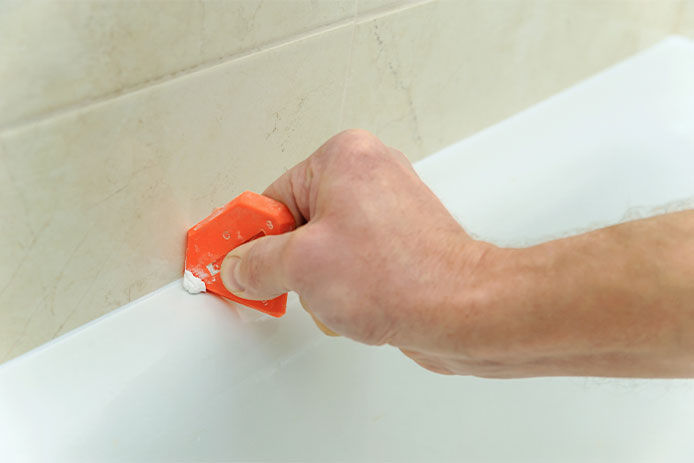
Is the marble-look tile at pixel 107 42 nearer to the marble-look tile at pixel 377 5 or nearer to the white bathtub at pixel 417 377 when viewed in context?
the marble-look tile at pixel 377 5

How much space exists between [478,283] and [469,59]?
372mm

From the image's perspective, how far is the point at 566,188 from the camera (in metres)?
0.86

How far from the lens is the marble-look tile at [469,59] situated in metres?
0.69

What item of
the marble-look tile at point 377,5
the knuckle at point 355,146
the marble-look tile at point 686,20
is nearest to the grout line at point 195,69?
the marble-look tile at point 377,5

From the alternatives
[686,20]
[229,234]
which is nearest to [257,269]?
[229,234]

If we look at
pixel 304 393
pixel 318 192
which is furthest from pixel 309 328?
pixel 318 192

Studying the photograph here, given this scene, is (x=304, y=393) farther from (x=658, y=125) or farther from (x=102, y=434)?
(x=658, y=125)

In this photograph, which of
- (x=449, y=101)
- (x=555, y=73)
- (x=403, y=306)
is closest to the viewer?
(x=403, y=306)

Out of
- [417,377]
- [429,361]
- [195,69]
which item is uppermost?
[195,69]

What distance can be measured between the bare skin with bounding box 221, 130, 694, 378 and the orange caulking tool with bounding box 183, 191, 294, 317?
0.13ft

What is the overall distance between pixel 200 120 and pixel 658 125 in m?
0.62

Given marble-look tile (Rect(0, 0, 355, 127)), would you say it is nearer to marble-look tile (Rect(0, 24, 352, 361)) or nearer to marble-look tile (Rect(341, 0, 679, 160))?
marble-look tile (Rect(0, 24, 352, 361))

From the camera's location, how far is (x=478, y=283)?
0.48 m

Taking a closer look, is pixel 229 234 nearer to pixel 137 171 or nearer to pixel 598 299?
pixel 137 171
